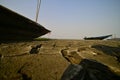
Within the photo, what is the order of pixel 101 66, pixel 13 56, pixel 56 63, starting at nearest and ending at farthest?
pixel 101 66 < pixel 56 63 < pixel 13 56

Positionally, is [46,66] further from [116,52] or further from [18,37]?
[18,37]

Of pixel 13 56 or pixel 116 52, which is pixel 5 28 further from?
pixel 116 52

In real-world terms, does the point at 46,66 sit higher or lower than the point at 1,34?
lower

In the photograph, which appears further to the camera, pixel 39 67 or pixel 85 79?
pixel 39 67

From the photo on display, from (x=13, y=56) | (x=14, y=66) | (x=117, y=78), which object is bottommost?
(x=117, y=78)

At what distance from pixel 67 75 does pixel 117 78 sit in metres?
0.60

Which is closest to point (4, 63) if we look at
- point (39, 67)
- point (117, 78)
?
point (39, 67)

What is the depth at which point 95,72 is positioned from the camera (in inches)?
57.4

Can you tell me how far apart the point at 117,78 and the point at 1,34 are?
2474mm

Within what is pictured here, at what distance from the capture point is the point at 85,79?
1.36 metres

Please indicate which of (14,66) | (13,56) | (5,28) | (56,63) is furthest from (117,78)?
(5,28)

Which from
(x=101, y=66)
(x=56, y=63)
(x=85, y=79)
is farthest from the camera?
(x=56, y=63)

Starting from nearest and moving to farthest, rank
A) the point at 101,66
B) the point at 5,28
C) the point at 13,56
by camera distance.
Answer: the point at 101,66 < the point at 13,56 < the point at 5,28

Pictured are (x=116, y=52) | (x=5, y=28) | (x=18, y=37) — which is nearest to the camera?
(x=116, y=52)
